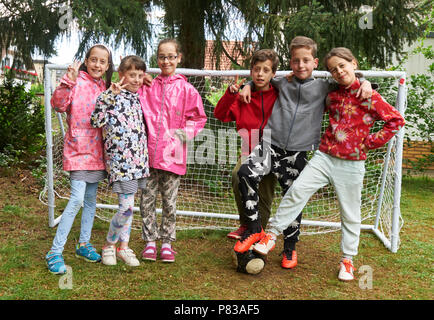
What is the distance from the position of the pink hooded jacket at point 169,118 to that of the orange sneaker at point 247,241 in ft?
2.19

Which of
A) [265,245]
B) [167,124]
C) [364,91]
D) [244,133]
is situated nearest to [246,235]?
[265,245]

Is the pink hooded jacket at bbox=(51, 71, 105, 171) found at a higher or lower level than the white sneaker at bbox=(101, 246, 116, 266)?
higher

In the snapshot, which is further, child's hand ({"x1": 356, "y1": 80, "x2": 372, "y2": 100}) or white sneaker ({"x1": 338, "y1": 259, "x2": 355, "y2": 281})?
white sneaker ({"x1": 338, "y1": 259, "x2": 355, "y2": 281})

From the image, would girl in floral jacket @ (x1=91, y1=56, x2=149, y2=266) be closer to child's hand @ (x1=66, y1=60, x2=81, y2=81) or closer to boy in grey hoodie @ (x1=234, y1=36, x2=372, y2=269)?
child's hand @ (x1=66, y1=60, x2=81, y2=81)

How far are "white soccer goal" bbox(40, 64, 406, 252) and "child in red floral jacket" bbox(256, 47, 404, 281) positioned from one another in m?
0.59

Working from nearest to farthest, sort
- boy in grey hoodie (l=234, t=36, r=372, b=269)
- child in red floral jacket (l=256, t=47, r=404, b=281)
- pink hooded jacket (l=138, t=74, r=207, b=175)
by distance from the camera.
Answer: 1. child in red floral jacket (l=256, t=47, r=404, b=281)
2. boy in grey hoodie (l=234, t=36, r=372, b=269)
3. pink hooded jacket (l=138, t=74, r=207, b=175)

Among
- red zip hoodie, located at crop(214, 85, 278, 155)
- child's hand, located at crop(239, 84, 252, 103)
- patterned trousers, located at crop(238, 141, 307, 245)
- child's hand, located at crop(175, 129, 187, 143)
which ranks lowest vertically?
patterned trousers, located at crop(238, 141, 307, 245)

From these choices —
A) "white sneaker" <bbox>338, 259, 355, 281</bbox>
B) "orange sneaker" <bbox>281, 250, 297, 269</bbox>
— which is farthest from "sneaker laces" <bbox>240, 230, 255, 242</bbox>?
"white sneaker" <bbox>338, 259, 355, 281</bbox>

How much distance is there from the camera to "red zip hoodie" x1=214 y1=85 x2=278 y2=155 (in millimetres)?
2947

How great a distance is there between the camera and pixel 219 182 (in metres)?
4.95

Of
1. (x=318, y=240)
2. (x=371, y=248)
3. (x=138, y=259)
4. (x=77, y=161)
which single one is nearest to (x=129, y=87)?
→ (x=77, y=161)

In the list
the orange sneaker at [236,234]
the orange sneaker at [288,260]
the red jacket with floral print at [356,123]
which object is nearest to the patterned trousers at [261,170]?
the red jacket with floral print at [356,123]

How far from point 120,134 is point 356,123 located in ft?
5.29

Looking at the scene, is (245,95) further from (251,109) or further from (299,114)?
(299,114)
